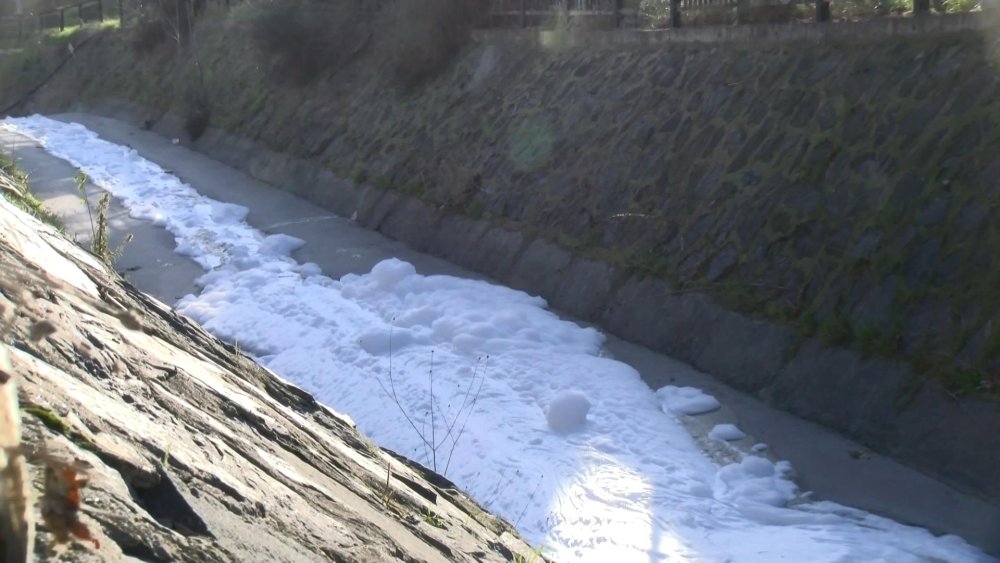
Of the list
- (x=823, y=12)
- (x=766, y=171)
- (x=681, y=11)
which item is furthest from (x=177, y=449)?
(x=681, y=11)

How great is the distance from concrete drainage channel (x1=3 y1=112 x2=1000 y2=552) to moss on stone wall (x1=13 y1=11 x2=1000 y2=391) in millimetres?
848

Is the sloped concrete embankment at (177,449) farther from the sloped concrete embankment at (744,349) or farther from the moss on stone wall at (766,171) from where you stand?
→ the moss on stone wall at (766,171)

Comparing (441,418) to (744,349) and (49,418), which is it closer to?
(744,349)

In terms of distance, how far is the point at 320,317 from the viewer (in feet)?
42.4

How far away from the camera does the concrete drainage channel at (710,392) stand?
25.4 feet

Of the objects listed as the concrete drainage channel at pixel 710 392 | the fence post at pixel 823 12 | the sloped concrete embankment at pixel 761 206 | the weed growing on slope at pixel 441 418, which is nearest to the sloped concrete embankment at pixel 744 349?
the sloped concrete embankment at pixel 761 206

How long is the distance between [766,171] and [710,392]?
2863mm

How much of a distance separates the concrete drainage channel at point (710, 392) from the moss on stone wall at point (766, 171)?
85 centimetres

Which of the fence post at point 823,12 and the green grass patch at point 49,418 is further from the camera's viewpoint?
the fence post at point 823,12

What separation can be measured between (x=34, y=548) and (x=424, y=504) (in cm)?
270

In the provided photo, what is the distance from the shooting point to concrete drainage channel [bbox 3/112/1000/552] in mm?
7746

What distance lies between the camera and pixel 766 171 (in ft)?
38.8

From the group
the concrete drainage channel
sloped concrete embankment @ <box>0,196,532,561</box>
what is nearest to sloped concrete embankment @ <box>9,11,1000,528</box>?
the concrete drainage channel

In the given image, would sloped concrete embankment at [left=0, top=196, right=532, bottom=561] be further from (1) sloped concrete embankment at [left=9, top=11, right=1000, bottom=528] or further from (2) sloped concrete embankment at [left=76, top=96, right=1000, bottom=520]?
(1) sloped concrete embankment at [left=9, top=11, right=1000, bottom=528]
